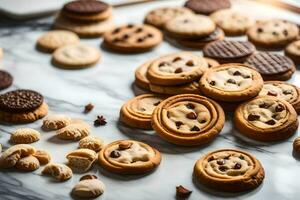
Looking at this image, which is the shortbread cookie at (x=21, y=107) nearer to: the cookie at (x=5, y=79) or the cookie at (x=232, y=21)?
the cookie at (x=5, y=79)

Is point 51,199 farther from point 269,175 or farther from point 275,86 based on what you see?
point 275,86

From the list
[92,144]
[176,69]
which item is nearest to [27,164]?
[92,144]

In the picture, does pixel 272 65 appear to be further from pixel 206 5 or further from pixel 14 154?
pixel 14 154

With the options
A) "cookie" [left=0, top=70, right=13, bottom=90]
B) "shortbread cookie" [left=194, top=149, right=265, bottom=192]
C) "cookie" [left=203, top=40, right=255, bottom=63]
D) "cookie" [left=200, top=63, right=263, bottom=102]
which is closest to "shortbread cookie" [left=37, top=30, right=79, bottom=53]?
"cookie" [left=0, top=70, right=13, bottom=90]

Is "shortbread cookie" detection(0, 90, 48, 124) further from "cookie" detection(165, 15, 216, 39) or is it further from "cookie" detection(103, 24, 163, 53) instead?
"cookie" detection(165, 15, 216, 39)

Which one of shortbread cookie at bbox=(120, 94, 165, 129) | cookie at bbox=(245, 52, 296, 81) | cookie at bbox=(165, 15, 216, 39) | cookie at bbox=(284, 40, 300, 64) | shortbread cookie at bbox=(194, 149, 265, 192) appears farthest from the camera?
cookie at bbox=(165, 15, 216, 39)

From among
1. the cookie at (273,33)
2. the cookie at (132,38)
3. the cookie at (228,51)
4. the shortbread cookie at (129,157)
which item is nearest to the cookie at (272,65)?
the cookie at (228,51)

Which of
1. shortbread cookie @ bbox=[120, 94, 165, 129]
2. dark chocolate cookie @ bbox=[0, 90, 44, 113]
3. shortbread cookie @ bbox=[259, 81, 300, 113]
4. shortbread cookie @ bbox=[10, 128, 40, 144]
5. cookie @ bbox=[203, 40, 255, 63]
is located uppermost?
cookie @ bbox=[203, 40, 255, 63]
